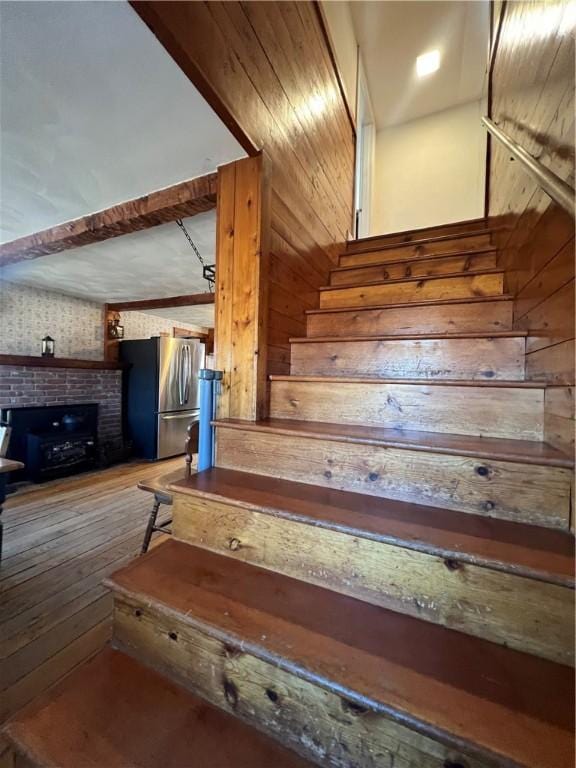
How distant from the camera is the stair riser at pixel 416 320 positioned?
1.55 meters

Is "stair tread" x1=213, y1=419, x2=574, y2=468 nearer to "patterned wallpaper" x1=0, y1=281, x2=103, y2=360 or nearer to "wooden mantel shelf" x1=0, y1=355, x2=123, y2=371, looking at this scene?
"wooden mantel shelf" x1=0, y1=355, x2=123, y2=371

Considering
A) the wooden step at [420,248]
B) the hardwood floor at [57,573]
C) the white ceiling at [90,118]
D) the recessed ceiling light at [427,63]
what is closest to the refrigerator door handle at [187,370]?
the hardwood floor at [57,573]

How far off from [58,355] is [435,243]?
15.2ft

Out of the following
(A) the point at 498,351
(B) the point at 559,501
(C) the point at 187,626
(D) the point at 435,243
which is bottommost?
(C) the point at 187,626

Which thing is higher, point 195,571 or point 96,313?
point 96,313

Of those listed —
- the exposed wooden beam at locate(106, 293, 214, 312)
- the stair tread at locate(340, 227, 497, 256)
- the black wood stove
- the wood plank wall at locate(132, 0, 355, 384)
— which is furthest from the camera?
the exposed wooden beam at locate(106, 293, 214, 312)

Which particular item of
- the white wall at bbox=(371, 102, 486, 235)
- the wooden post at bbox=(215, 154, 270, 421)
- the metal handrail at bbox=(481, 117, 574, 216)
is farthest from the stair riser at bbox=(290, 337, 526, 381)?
the white wall at bbox=(371, 102, 486, 235)

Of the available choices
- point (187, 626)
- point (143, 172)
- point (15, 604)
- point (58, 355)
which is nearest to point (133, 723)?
point (187, 626)

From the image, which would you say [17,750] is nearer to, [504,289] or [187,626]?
[187,626]

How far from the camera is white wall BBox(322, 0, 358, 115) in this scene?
102 inches

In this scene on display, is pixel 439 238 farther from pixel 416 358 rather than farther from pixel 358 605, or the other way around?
pixel 358 605

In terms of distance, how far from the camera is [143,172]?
1.65 m

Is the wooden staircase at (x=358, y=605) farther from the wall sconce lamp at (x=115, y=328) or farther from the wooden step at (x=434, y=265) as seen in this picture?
the wall sconce lamp at (x=115, y=328)

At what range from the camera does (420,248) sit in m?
2.25
